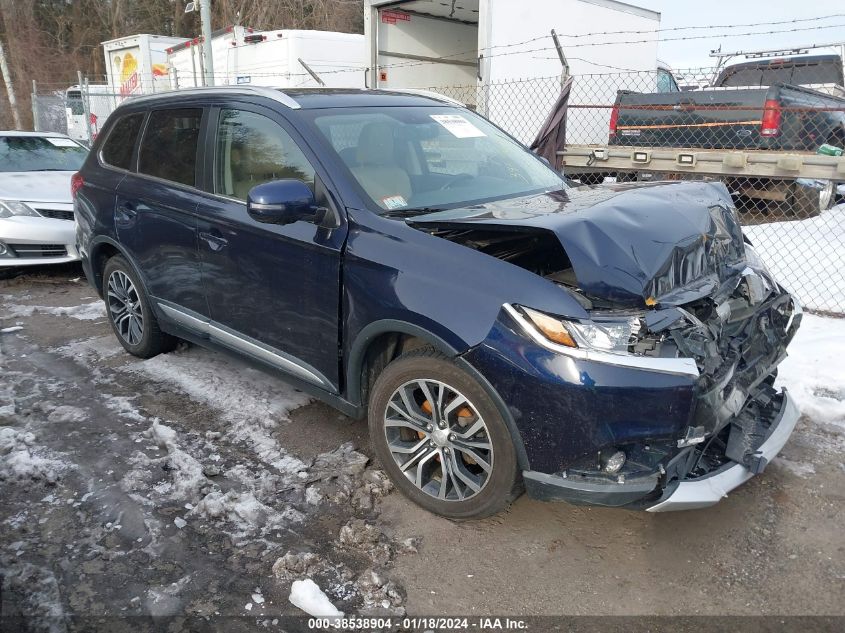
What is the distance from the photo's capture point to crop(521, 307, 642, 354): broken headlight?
2445 mm

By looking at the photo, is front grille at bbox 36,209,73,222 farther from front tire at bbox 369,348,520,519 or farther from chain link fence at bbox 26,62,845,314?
front tire at bbox 369,348,520,519

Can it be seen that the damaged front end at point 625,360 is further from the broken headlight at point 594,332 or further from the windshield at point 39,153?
the windshield at point 39,153

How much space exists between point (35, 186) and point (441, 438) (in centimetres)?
648

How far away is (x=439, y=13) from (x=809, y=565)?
34.2 feet

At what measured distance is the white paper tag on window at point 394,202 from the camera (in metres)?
3.17

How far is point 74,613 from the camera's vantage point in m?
2.43

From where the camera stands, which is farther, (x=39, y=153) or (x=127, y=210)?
(x=39, y=153)

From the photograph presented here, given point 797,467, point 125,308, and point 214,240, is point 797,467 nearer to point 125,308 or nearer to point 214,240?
point 214,240

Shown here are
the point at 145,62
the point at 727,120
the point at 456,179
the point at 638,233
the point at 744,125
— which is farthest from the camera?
the point at 145,62

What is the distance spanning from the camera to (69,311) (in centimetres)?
618

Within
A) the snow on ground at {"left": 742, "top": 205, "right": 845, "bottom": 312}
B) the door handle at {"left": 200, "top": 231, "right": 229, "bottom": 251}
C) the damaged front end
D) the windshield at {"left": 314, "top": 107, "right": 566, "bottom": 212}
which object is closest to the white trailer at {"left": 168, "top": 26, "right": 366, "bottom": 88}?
the snow on ground at {"left": 742, "top": 205, "right": 845, "bottom": 312}

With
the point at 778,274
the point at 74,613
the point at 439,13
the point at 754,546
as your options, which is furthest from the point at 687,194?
the point at 439,13

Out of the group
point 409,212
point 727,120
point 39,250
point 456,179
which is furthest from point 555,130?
→ point 39,250

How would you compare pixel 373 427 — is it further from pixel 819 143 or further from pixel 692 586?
pixel 819 143
